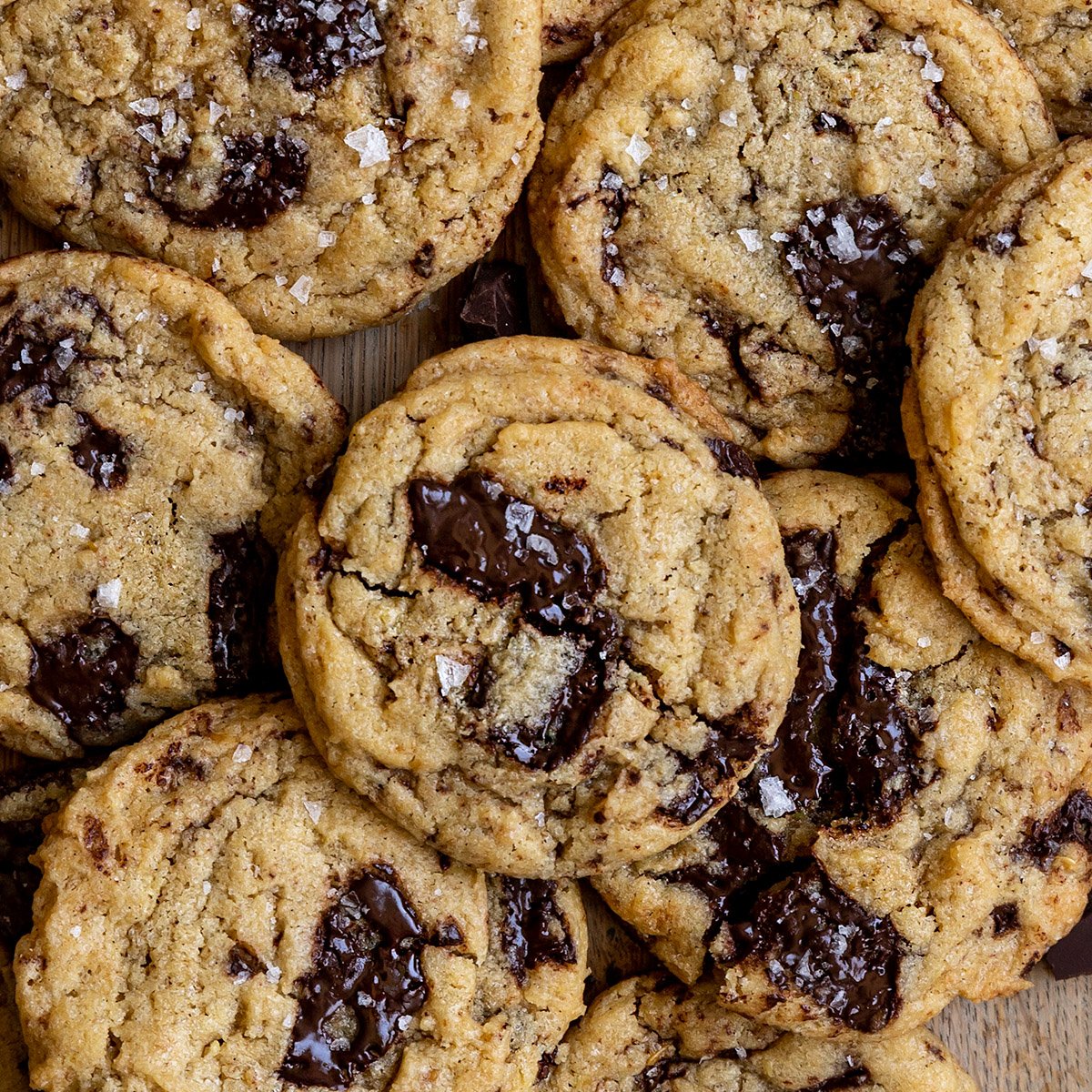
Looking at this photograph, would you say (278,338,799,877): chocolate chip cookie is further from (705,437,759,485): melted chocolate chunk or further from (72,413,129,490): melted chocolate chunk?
(72,413,129,490): melted chocolate chunk

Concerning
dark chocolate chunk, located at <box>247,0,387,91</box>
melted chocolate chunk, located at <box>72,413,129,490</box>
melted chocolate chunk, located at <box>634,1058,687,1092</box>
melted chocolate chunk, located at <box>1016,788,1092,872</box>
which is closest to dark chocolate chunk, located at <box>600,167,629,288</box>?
dark chocolate chunk, located at <box>247,0,387,91</box>

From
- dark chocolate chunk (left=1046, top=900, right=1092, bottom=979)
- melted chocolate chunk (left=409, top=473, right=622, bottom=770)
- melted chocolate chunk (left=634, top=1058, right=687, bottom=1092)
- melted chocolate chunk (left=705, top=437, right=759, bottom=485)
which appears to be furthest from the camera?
dark chocolate chunk (left=1046, top=900, right=1092, bottom=979)

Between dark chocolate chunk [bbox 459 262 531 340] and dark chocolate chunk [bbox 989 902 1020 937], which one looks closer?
dark chocolate chunk [bbox 989 902 1020 937]

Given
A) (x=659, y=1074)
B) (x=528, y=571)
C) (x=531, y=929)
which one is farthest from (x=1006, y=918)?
(x=528, y=571)

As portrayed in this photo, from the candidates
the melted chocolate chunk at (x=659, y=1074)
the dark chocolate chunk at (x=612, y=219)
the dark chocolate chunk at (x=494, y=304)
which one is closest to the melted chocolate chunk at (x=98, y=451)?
the dark chocolate chunk at (x=494, y=304)

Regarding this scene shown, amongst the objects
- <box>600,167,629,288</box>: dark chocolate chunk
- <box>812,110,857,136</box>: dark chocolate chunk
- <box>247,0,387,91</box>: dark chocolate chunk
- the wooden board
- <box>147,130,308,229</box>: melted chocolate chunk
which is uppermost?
<box>247,0,387,91</box>: dark chocolate chunk

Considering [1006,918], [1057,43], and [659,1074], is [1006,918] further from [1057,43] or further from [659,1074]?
[1057,43]

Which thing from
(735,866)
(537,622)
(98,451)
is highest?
(98,451)

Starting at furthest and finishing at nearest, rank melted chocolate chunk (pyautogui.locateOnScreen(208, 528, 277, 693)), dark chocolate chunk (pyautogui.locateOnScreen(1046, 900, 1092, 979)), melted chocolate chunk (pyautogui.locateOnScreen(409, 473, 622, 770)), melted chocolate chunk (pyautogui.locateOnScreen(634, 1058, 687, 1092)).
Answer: dark chocolate chunk (pyautogui.locateOnScreen(1046, 900, 1092, 979)), melted chocolate chunk (pyautogui.locateOnScreen(634, 1058, 687, 1092)), melted chocolate chunk (pyautogui.locateOnScreen(208, 528, 277, 693)), melted chocolate chunk (pyautogui.locateOnScreen(409, 473, 622, 770))
